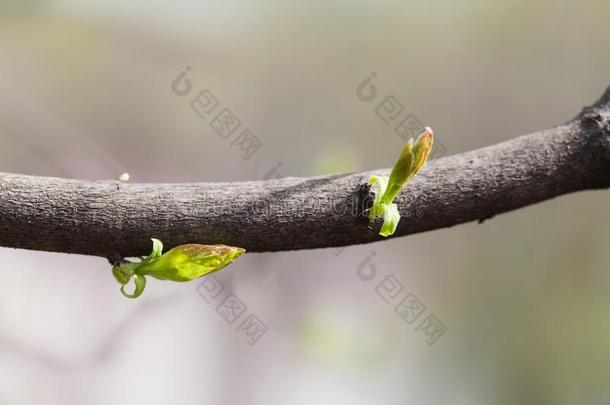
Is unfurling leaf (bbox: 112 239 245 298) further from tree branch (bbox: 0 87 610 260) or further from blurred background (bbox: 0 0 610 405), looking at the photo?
blurred background (bbox: 0 0 610 405)

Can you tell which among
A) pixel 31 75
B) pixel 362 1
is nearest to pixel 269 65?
pixel 362 1

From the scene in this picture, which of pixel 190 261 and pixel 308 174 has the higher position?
pixel 190 261

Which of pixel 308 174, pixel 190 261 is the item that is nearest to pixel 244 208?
pixel 190 261

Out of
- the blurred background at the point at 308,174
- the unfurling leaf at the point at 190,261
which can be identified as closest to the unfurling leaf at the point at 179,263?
the unfurling leaf at the point at 190,261

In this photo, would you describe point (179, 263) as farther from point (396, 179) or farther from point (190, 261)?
point (396, 179)

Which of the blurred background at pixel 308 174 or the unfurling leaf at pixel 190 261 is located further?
the blurred background at pixel 308 174

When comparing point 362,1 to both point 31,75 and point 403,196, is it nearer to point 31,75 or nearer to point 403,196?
point 31,75

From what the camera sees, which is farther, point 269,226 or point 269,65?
point 269,65

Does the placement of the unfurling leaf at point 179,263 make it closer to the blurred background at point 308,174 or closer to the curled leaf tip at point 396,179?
the curled leaf tip at point 396,179
